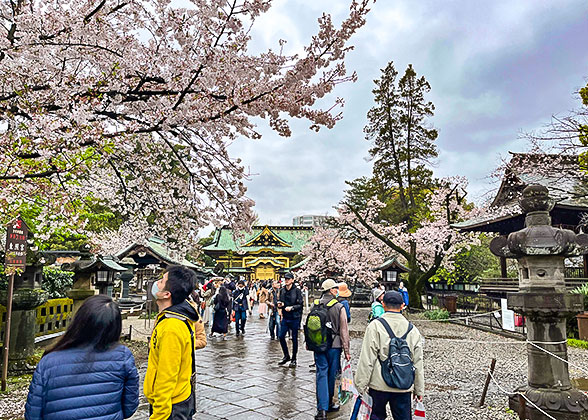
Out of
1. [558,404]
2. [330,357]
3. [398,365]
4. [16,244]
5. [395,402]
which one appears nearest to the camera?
[398,365]

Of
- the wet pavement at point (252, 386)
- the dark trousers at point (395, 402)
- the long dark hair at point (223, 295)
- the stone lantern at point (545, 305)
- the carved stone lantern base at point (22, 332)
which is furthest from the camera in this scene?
the long dark hair at point (223, 295)

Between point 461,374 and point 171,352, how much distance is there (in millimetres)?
6693

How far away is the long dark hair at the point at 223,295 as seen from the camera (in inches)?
387

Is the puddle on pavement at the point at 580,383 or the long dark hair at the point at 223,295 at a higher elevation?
the long dark hair at the point at 223,295

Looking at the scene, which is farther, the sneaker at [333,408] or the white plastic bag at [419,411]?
the sneaker at [333,408]

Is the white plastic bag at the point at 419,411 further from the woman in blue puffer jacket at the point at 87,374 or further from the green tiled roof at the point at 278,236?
the green tiled roof at the point at 278,236

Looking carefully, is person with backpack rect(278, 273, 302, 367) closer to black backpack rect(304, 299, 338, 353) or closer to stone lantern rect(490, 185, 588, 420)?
black backpack rect(304, 299, 338, 353)

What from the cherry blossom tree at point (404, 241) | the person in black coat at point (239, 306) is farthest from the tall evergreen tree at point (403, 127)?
the person in black coat at point (239, 306)

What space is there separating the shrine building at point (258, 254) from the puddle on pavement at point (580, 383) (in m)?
32.9

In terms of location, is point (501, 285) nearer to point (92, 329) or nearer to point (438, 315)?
point (438, 315)

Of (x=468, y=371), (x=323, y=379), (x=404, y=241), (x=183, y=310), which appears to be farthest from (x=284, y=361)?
(x=404, y=241)

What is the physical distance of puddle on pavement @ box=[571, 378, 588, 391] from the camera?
613 centimetres

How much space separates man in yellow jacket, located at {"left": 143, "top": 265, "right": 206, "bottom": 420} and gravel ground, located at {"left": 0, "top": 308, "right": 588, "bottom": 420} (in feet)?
11.8

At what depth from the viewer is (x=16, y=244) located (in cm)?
591
